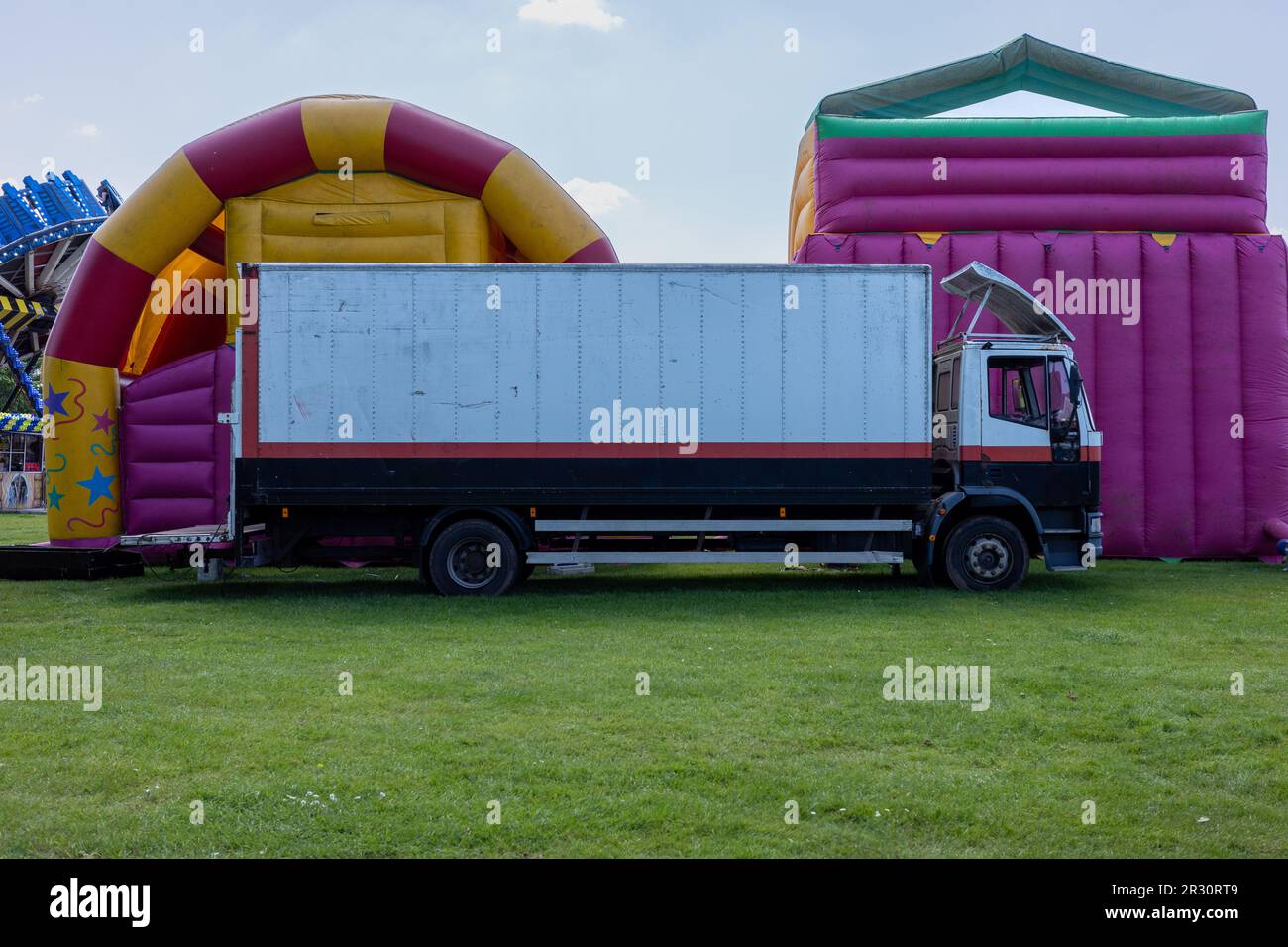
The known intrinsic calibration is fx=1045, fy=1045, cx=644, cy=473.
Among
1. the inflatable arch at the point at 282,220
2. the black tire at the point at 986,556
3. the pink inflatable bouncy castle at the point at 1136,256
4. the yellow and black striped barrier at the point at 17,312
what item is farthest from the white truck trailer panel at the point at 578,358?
the yellow and black striped barrier at the point at 17,312

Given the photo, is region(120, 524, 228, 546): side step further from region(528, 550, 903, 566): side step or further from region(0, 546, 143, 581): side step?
region(528, 550, 903, 566): side step

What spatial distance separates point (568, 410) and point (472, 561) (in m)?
2.04

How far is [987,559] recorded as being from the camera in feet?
39.4

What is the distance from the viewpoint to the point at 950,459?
1212cm

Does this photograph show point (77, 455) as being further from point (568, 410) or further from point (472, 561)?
point (568, 410)

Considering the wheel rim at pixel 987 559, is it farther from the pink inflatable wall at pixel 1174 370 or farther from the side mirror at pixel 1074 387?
the pink inflatable wall at pixel 1174 370

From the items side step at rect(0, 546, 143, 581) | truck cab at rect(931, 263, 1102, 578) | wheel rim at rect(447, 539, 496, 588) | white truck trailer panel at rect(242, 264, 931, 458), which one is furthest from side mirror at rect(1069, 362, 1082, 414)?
side step at rect(0, 546, 143, 581)

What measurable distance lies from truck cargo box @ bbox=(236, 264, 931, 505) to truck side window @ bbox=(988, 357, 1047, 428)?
0.95m

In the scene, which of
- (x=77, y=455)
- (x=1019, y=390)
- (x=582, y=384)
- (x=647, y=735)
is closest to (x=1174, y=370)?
(x=1019, y=390)

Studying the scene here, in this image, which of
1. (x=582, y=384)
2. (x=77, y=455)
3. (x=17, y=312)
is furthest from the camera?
(x=17, y=312)

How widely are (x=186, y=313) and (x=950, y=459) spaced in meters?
11.6

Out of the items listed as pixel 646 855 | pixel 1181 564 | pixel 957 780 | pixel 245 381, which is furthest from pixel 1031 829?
pixel 1181 564

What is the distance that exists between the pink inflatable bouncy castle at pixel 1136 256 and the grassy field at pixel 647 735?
16.8 feet

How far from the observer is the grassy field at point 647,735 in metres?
4.26
